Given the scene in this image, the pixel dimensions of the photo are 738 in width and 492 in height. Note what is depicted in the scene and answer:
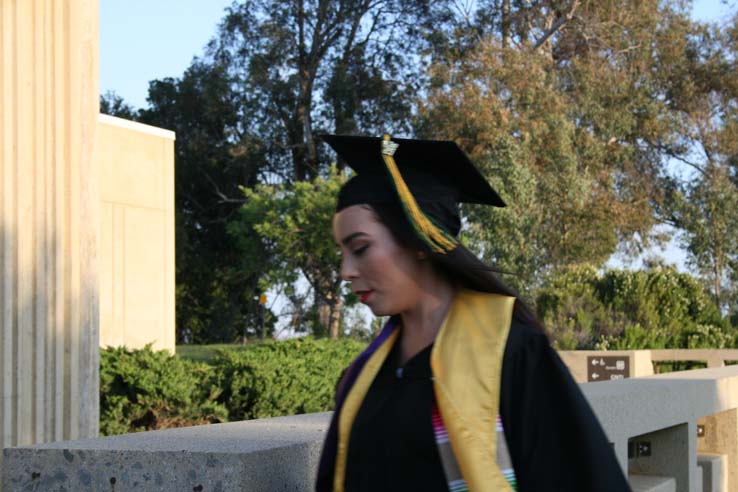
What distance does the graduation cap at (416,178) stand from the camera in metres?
2.13

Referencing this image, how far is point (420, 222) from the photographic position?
6.80 ft

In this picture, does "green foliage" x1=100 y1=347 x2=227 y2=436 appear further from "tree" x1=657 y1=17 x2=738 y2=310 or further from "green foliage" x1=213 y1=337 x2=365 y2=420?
"tree" x1=657 y1=17 x2=738 y2=310

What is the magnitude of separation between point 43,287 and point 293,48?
30.6 m

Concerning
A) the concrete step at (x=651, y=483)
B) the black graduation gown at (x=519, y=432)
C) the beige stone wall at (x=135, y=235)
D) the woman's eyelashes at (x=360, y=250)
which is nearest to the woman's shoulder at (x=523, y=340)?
the black graduation gown at (x=519, y=432)

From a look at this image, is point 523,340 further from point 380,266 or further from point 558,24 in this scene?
point 558,24

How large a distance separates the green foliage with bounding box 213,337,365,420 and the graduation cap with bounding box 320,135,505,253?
6804 mm

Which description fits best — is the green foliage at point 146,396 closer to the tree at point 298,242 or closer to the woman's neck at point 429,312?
the woman's neck at point 429,312

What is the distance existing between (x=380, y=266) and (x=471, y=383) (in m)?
0.31

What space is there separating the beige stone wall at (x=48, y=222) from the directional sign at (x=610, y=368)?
230 inches

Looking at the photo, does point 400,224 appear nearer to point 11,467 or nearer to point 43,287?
point 11,467

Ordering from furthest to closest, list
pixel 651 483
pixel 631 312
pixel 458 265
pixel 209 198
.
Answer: pixel 209 198 < pixel 631 312 < pixel 651 483 < pixel 458 265

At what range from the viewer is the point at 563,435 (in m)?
1.83

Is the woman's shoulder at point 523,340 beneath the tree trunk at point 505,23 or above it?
beneath

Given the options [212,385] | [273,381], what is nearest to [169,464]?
[212,385]
